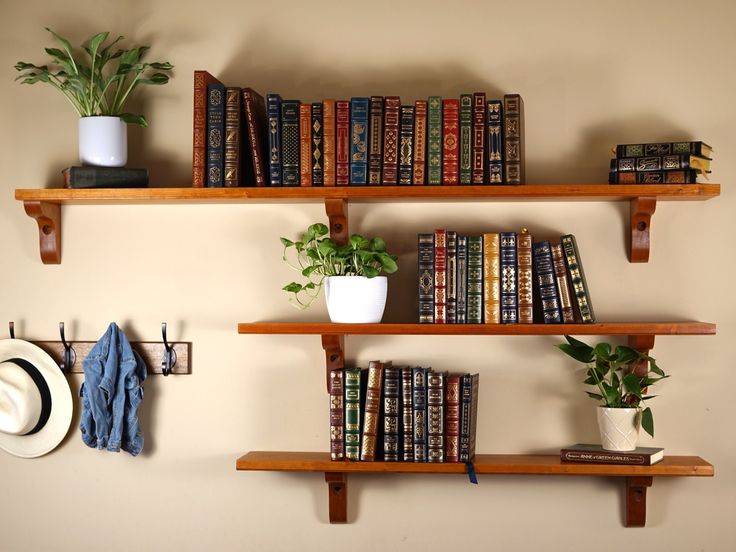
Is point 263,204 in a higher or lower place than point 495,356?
higher

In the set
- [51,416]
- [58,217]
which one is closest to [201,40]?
[58,217]

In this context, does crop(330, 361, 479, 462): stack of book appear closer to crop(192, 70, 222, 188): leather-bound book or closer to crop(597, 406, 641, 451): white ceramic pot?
crop(597, 406, 641, 451): white ceramic pot

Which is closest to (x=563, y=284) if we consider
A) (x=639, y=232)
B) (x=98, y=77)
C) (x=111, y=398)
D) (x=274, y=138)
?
(x=639, y=232)

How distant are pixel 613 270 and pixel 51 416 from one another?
1.66 m

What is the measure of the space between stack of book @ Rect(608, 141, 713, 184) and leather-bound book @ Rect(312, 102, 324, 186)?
30.3 inches

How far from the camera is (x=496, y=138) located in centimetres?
226

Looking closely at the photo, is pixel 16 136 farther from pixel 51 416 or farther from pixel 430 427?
pixel 430 427

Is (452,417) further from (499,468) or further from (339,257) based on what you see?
(339,257)

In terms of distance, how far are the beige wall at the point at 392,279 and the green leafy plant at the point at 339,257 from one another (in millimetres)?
167

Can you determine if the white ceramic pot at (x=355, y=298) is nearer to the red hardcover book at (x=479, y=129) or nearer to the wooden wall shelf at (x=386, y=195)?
the wooden wall shelf at (x=386, y=195)

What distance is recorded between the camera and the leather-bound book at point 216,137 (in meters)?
2.32

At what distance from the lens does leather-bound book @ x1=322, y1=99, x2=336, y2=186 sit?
2293 millimetres

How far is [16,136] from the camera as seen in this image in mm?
2578

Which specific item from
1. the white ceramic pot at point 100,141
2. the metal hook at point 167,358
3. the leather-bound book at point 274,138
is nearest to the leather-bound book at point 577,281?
the leather-bound book at point 274,138
